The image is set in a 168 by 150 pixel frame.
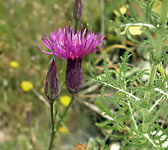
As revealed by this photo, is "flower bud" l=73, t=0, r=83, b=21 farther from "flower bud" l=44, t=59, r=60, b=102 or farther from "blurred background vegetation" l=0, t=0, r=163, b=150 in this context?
"flower bud" l=44, t=59, r=60, b=102

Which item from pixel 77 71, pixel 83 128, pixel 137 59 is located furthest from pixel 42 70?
pixel 77 71

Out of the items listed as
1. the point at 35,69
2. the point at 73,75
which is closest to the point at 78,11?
the point at 73,75

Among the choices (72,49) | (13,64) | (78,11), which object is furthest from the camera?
(13,64)

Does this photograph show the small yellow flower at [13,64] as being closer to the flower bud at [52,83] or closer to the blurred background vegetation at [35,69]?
the blurred background vegetation at [35,69]

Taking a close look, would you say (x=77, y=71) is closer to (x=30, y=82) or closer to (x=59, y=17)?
(x=30, y=82)

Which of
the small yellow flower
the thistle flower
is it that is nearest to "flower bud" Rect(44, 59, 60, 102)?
the thistle flower

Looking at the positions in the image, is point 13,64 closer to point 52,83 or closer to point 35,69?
point 35,69
